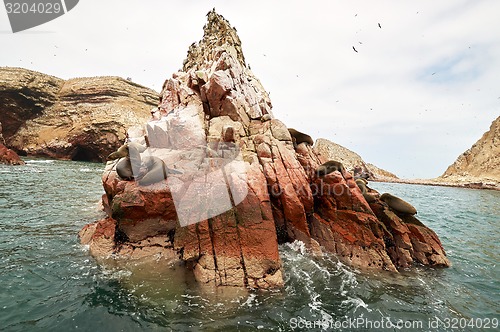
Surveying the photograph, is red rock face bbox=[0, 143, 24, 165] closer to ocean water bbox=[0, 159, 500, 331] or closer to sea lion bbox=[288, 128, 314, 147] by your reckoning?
ocean water bbox=[0, 159, 500, 331]

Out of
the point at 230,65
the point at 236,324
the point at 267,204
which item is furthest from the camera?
the point at 230,65

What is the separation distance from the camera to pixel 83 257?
335 inches

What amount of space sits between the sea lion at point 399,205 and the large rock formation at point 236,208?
0.43 m

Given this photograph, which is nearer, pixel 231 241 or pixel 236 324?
pixel 236 324

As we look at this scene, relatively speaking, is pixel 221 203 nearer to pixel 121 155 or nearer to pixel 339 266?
pixel 339 266

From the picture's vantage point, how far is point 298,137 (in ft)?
43.3

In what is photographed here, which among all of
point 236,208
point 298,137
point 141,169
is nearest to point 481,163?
point 298,137

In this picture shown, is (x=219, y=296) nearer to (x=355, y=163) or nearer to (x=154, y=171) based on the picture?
(x=154, y=171)

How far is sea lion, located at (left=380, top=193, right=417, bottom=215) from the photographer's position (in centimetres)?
1120

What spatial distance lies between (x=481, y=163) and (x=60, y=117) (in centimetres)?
10690

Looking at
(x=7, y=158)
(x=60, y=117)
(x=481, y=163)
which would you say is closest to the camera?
(x=7, y=158)

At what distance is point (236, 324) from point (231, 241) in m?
2.73

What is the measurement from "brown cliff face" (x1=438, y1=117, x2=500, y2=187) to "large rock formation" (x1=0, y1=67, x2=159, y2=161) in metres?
85.8

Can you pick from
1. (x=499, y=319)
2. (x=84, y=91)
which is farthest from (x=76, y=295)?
(x=84, y=91)
